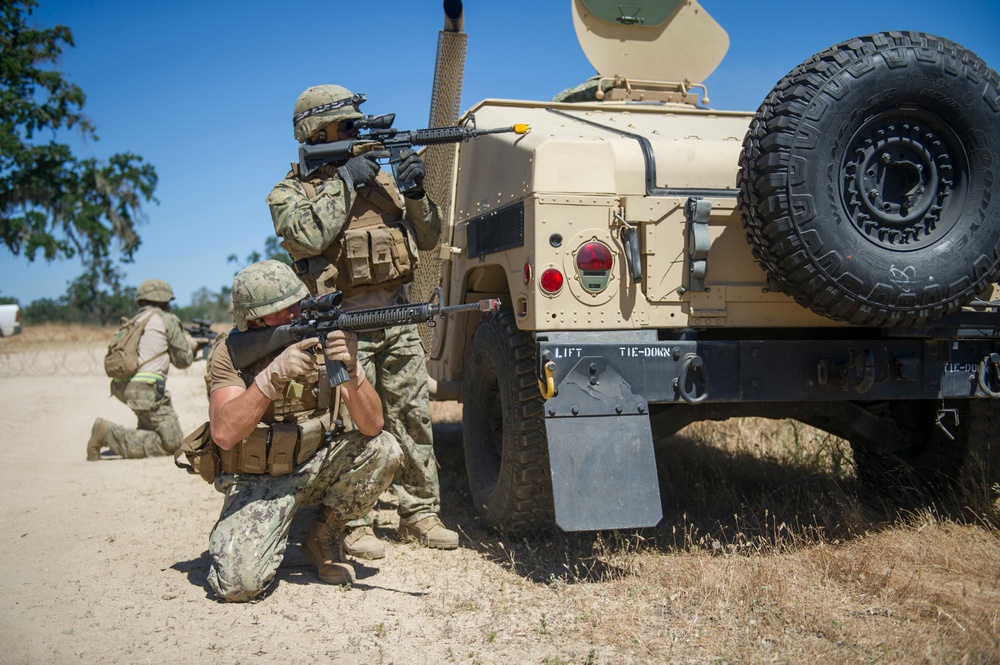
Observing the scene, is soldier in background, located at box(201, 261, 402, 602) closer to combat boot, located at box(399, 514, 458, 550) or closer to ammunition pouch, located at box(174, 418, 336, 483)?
ammunition pouch, located at box(174, 418, 336, 483)

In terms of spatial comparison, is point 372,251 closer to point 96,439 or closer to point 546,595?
point 546,595

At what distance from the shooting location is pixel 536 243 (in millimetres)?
3699

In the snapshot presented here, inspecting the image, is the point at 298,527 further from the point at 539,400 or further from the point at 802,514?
the point at 802,514

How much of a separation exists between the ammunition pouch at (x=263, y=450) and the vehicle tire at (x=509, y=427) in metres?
0.85

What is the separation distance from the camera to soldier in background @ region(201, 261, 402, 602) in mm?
3684

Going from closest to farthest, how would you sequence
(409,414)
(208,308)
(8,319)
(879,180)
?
1. (879,180)
2. (409,414)
3. (8,319)
4. (208,308)

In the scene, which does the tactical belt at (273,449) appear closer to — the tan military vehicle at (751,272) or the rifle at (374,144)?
the tan military vehicle at (751,272)

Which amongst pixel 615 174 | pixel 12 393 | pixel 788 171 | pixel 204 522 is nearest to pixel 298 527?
pixel 204 522

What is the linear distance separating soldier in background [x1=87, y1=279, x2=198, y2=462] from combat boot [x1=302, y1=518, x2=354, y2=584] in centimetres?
360

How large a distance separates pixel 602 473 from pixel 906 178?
Answer: 1723 mm

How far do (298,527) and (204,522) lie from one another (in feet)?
1.75

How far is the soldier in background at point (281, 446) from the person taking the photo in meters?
3.68

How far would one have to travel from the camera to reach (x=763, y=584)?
137 inches

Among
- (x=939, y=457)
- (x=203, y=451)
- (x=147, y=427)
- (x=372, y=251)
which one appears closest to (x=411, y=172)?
(x=372, y=251)
